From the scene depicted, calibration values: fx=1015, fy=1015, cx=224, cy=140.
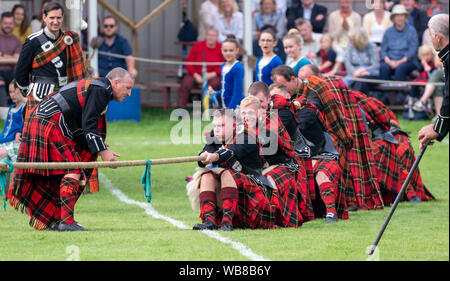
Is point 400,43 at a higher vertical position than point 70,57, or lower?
lower

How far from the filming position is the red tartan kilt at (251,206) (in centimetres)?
778

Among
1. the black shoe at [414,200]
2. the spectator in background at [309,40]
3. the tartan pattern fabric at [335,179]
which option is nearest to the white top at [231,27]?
the spectator in background at [309,40]

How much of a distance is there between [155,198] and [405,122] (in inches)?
257

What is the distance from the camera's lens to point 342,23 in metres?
16.6

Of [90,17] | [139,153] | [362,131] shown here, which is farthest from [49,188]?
[90,17]

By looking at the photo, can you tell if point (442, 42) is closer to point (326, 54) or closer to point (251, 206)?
point (251, 206)

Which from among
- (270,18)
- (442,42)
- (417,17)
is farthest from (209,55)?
(442,42)

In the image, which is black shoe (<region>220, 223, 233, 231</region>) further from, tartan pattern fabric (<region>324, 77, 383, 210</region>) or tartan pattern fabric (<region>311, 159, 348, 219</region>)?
tartan pattern fabric (<region>324, 77, 383, 210</region>)

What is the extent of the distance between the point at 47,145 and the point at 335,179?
2.66 m

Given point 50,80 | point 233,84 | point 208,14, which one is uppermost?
point 208,14

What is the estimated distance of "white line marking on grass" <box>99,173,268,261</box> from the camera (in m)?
6.68

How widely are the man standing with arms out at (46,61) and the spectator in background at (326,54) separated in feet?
25.0

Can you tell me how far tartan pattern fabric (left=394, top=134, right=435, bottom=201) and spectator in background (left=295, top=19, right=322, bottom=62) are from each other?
5.21 metres

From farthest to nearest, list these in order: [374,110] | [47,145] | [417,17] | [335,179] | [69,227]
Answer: [417,17] < [374,110] < [335,179] < [69,227] < [47,145]
